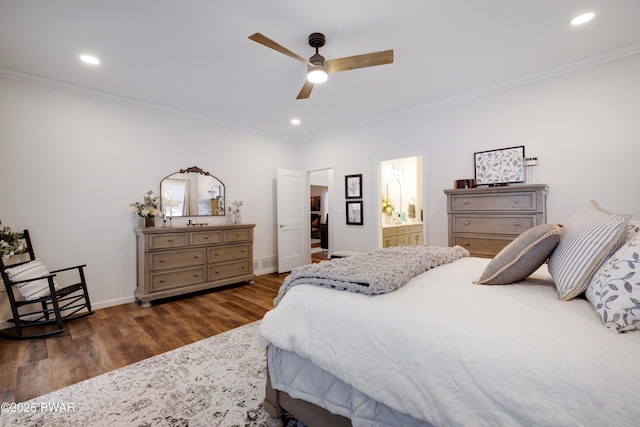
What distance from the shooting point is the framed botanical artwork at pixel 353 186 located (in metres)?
4.95

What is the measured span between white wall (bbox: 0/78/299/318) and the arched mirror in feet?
0.44

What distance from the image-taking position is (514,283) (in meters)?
1.44

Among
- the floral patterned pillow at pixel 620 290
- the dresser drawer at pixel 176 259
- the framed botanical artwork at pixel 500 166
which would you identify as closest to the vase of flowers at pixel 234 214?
the dresser drawer at pixel 176 259

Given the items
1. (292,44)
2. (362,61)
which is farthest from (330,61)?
(292,44)

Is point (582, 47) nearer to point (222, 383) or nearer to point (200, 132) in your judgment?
point (222, 383)

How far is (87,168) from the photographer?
3469 mm

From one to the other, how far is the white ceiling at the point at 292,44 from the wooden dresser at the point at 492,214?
135 cm

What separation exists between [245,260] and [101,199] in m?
2.09

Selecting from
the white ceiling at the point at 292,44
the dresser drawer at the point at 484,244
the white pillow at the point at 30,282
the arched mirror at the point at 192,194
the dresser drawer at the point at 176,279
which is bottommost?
the dresser drawer at the point at 176,279

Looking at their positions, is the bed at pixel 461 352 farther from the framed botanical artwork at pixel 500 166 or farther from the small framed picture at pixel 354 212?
the small framed picture at pixel 354 212

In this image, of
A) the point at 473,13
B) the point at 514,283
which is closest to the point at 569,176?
the point at 473,13

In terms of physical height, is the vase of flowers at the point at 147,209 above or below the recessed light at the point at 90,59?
below

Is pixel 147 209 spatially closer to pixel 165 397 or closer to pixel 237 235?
pixel 237 235

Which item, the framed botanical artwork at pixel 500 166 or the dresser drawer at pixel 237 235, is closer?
the framed botanical artwork at pixel 500 166
